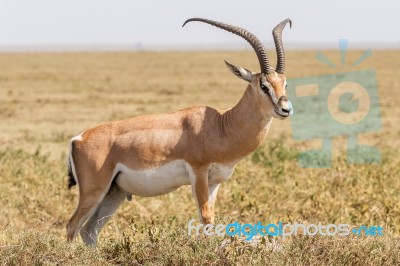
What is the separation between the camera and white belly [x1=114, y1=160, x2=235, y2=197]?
688 cm

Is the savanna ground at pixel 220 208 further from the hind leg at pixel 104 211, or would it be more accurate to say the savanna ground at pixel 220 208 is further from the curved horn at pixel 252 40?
the curved horn at pixel 252 40

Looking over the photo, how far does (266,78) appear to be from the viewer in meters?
6.68

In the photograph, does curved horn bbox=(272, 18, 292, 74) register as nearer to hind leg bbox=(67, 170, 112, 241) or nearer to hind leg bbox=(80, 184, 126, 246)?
hind leg bbox=(67, 170, 112, 241)

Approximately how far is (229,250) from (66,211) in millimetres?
3549

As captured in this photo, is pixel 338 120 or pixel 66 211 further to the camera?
pixel 338 120

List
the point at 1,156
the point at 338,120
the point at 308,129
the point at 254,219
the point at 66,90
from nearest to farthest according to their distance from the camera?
the point at 254,219
the point at 1,156
the point at 308,129
the point at 338,120
the point at 66,90

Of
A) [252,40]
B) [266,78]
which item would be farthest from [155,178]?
[252,40]

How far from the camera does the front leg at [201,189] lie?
6.76 metres

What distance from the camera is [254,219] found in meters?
8.83

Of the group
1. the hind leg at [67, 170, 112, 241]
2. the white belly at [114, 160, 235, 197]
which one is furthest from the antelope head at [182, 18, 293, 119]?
the hind leg at [67, 170, 112, 241]

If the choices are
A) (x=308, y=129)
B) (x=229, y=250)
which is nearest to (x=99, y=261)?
(x=229, y=250)

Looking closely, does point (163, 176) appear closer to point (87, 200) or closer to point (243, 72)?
point (87, 200)

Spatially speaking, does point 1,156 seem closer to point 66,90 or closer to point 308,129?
point 308,129

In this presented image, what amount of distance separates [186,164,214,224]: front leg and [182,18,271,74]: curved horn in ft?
3.39
